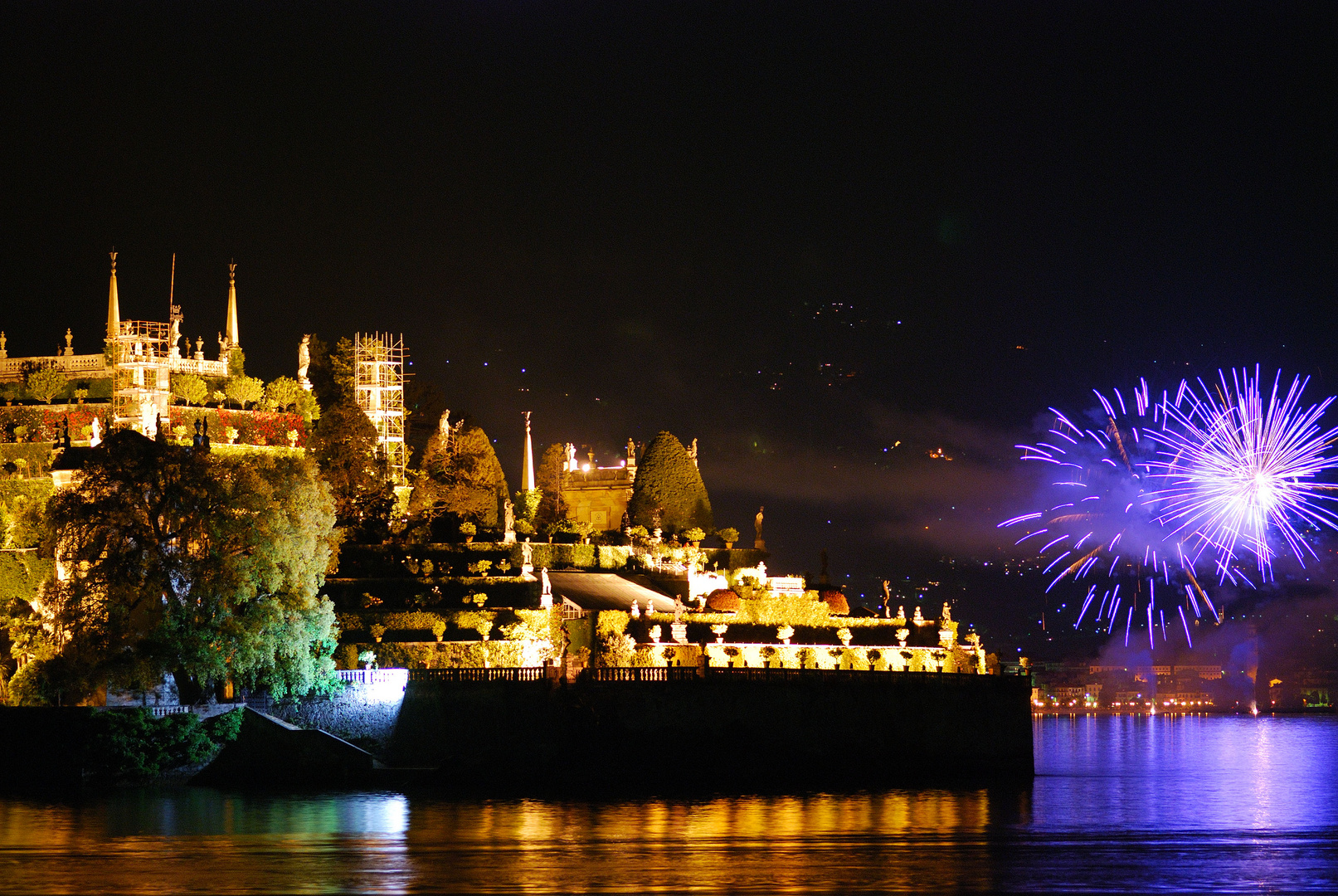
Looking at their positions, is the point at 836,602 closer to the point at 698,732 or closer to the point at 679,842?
the point at 698,732

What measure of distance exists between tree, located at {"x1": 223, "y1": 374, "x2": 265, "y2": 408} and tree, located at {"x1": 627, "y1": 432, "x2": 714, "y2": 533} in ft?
76.4

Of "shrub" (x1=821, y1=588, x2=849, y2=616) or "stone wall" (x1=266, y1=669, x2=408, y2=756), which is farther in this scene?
"shrub" (x1=821, y1=588, x2=849, y2=616)

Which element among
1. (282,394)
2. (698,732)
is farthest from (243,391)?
(698,732)

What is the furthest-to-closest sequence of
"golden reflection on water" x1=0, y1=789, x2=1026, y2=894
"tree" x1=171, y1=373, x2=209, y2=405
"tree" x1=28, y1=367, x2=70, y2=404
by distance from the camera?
"tree" x1=171, y1=373, x2=209, y2=405, "tree" x1=28, y1=367, x2=70, y2=404, "golden reflection on water" x1=0, y1=789, x2=1026, y2=894

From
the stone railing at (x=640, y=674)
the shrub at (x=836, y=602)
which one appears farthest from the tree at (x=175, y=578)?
the shrub at (x=836, y=602)

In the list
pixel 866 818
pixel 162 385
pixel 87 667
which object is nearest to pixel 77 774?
pixel 87 667

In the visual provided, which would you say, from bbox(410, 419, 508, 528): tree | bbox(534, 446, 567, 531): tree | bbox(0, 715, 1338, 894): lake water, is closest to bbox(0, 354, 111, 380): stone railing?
bbox(410, 419, 508, 528): tree

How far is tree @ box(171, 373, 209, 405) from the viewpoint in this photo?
92812 mm

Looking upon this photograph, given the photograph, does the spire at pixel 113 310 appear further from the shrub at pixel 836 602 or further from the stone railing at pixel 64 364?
the shrub at pixel 836 602

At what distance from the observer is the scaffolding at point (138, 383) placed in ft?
293

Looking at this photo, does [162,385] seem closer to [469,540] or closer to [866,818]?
[469,540]

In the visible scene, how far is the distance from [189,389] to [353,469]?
942cm

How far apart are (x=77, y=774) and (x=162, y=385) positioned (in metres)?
35.0

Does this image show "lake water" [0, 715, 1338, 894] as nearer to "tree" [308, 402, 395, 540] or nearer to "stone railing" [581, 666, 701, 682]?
"stone railing" [581, 666, 701, 682]
